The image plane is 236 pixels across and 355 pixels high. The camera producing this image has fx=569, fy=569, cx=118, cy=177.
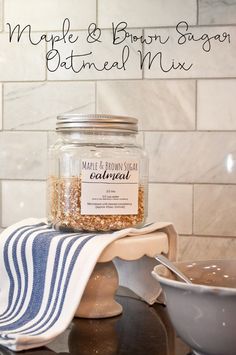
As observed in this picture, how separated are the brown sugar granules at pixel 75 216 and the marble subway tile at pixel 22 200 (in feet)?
0.94

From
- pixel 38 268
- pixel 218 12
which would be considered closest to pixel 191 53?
pixel 218 12

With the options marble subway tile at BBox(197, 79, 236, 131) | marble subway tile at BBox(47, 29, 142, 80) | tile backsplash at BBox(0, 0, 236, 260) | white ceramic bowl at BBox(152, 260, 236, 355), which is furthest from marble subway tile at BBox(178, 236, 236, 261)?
white ceramic bowl at BBox(152, 260, 236, 355)

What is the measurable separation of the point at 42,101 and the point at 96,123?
0.33 m

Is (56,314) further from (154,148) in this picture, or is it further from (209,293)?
(154,148)

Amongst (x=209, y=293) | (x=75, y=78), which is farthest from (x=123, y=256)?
(x=75, y=78)

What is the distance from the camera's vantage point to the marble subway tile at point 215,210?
0.96 meters

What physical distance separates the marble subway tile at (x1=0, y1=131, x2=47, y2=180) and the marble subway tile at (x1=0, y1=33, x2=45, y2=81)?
0.11 m

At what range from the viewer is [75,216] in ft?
2.38

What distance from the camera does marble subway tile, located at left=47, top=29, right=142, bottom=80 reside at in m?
1.00

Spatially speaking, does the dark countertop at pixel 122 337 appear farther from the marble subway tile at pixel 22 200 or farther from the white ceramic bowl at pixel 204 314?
the marble subway tile at pixel 22 200

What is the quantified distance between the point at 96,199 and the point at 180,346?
208 mm

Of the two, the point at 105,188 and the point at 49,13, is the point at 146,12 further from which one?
the point at 105,188

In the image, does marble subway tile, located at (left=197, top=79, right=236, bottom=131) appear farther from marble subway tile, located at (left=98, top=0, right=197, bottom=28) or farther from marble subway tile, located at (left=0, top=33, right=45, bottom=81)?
marble subway tile, located at (left=0, top=33, right=45, bottom=81)

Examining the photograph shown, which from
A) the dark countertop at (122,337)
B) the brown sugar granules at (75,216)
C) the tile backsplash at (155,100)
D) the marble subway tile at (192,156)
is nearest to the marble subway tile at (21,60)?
the tile backsplash at (155,100)
